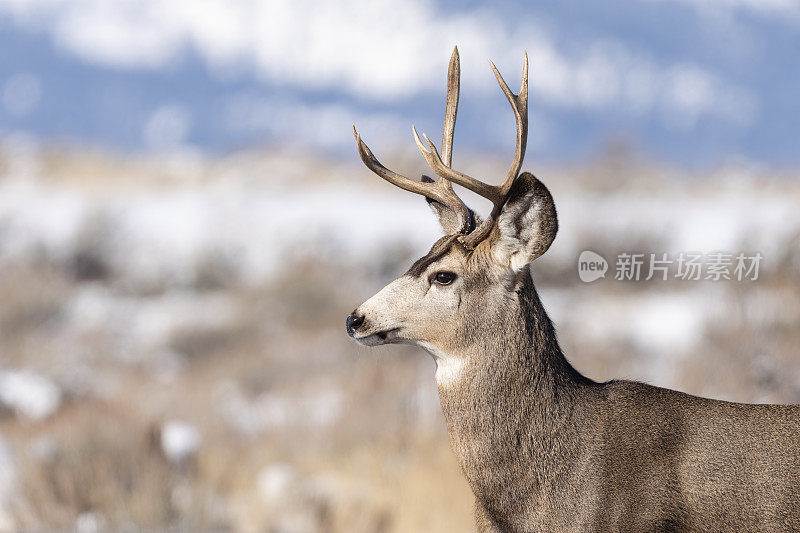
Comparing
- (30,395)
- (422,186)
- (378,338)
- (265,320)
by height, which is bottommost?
(30,395)

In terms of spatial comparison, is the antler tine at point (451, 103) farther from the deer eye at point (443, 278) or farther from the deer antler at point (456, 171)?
the deer eye at point (443, 278)

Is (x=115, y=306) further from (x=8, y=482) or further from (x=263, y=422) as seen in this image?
(x=8, y=482)

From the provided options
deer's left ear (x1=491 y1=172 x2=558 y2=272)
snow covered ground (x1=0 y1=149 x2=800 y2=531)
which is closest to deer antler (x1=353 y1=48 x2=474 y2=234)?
deer's left ear (x1=491 y1=172 x2=558 y2=272)

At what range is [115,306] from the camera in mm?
15219

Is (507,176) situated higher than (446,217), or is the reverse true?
(507,176)

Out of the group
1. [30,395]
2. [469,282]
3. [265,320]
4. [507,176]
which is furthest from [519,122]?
[265,320]

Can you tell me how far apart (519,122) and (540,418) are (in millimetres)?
1039

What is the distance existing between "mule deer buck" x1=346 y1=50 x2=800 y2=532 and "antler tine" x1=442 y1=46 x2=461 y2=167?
0.63 ft

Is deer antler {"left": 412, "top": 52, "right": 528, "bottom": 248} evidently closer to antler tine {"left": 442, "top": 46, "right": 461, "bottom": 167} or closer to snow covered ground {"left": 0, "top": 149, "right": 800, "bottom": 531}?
antler tine {"left": 442, "top": 46, "right": 461, "bottom": 167}

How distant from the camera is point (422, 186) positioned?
12.3 feet

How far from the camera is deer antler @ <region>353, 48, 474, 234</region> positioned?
145 inches

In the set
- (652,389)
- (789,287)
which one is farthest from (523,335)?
(789,287)

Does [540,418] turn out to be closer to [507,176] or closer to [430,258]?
[430,258]

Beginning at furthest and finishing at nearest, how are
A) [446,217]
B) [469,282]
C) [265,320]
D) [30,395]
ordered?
[265,320]
[30,395]
[446,217]
[469,282]
